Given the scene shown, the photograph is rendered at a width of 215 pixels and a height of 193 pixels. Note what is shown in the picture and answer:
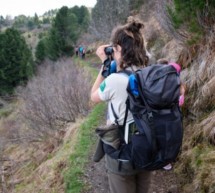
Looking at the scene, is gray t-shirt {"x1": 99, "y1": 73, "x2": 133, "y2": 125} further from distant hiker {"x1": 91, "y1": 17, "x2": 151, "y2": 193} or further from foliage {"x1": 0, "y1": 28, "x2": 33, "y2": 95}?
foliage {"x1": 0, "y1": 28, "x2": 33, "y2": 95}

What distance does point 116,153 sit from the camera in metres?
2.42

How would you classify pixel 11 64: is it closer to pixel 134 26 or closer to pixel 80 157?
pixel 80 157

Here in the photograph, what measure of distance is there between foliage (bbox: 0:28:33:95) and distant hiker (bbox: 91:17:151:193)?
29.6 m

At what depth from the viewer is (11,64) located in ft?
101

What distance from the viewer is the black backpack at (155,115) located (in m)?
2.14

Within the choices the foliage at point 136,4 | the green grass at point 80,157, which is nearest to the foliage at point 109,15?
the foliage at point 136,4

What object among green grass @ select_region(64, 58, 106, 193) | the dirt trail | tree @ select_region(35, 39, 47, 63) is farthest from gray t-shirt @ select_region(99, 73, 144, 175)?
tree @ select_region(35, 39, 47, 63)

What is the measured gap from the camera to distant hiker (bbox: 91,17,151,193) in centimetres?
228

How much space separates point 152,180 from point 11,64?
94.4ft

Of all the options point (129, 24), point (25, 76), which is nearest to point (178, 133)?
point (129, 24)

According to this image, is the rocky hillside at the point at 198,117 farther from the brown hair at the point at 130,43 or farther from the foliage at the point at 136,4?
the foliage at the point at 136,4

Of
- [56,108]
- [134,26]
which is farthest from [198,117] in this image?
[56,108]

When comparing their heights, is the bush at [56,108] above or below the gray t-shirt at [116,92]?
below

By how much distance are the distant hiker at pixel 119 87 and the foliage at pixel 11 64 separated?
2965 cm
